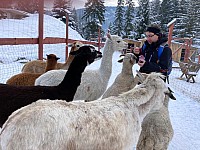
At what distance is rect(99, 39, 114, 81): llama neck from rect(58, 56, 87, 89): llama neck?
1.04 meters

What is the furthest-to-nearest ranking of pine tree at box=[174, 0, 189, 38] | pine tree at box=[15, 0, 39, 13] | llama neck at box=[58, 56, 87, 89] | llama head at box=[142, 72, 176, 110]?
pine tree at box=[174, 0, 189, 38], llama neck at box=[58, 56, 87, 89], llama head at box=[142, 72, 176, 110], pine tree at box=[15, 0, 39, 13]

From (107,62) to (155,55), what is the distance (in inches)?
47.2

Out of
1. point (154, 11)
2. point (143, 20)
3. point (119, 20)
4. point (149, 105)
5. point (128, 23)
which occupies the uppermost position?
point (154, 11)

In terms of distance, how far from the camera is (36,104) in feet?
5.79

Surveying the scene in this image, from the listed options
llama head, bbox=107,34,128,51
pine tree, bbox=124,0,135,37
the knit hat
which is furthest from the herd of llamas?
pine tree, bbox=124,0,135,37

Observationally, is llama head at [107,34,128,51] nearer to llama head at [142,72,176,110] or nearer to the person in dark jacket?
the person in dark jacket

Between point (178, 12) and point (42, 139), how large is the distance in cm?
3681

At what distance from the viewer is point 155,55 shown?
3.35 m

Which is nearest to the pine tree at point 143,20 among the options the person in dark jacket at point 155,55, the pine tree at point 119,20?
the pine tree at point 119,20

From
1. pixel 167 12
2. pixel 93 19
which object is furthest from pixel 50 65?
pixel 167 12

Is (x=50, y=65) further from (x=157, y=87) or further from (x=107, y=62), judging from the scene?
(x=157, y=87)

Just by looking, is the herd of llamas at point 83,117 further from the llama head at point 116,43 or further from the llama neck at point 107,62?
the llama head at point 116,43

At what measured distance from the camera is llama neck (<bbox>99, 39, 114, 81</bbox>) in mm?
4273

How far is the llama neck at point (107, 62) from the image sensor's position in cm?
427
